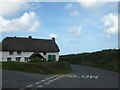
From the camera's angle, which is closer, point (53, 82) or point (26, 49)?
point (53, 82)

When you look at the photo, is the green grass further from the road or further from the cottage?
the cottage

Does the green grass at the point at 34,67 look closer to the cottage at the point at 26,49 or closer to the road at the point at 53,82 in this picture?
the road at the point at 53,82

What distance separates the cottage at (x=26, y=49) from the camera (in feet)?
251

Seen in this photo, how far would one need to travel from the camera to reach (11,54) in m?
77.1

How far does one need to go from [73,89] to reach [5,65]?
2514cm

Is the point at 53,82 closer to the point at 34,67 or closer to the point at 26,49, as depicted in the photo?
the point at 34,67

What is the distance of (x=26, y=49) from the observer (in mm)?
79125

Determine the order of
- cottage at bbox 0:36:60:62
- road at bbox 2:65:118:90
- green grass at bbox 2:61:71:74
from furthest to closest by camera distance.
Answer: cottage at bbox 0:36:60:62, green grass at bbox 2:61:71:74, road at bbox 2:65:118:90

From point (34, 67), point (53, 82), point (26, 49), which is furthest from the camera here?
point (26, 49)

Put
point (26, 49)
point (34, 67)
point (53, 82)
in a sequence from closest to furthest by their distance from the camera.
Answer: point (53, 82) < point (34, 67) < point (26, 49)

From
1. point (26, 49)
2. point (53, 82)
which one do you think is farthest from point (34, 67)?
point (26, 49)

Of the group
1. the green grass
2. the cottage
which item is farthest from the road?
the cottage

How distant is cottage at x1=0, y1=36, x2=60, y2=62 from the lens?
76562 mm

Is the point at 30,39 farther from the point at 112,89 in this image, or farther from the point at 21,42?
the point at 112,89
